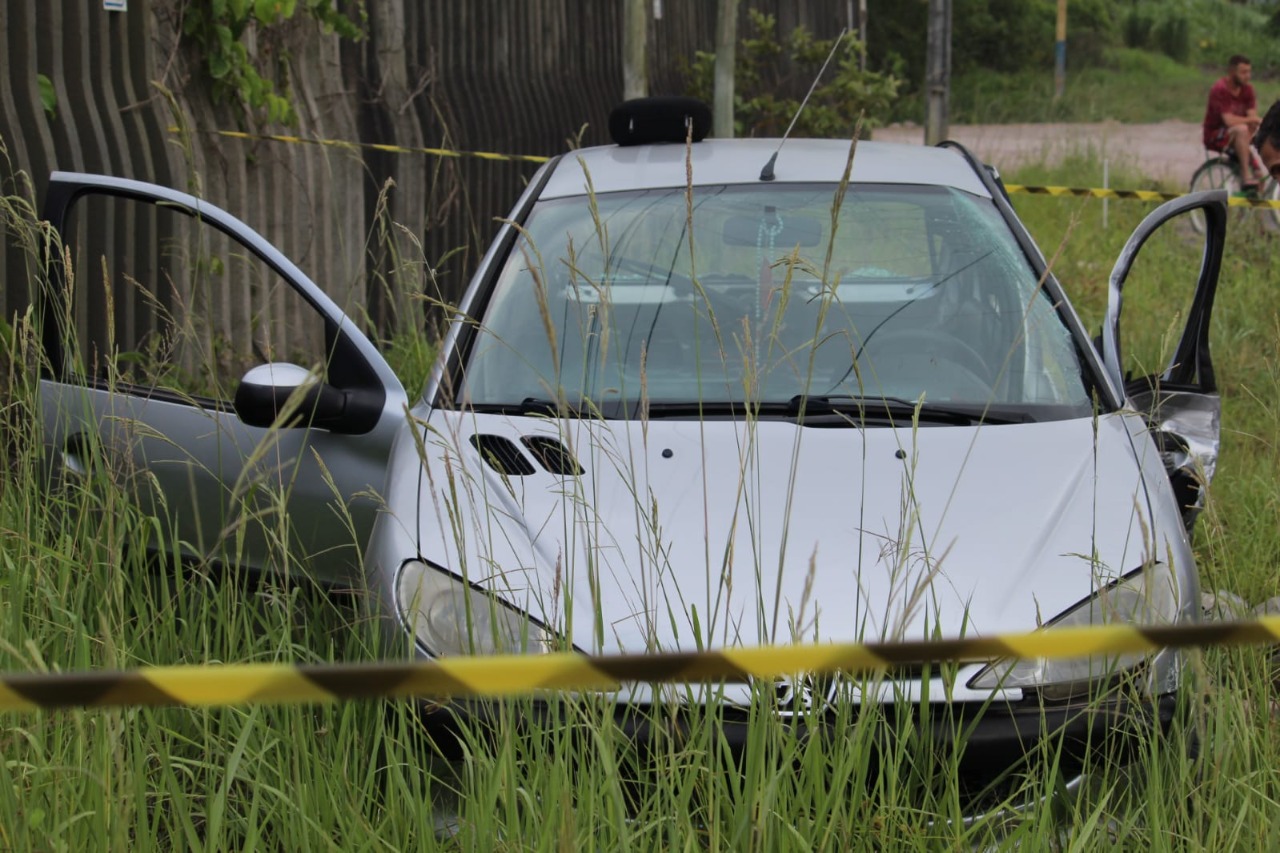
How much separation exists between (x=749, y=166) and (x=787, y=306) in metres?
0.76

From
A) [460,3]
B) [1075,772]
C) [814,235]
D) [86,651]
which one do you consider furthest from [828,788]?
[460,3]

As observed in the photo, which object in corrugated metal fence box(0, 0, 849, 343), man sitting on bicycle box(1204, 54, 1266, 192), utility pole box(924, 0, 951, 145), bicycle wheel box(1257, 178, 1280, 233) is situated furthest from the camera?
utility pole box(924, 0, 951, 145)

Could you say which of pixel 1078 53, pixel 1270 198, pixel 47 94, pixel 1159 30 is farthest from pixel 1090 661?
pixel 1159 30

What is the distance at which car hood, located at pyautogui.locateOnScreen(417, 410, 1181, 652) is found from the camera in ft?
7.62

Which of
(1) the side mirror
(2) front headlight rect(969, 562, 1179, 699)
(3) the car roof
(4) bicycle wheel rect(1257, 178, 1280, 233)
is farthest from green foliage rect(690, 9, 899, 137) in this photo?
(2) front headlight rect(969, 562, 1179, 699)

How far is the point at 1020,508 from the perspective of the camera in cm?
270

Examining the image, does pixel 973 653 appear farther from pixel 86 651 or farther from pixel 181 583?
pixel 181 583

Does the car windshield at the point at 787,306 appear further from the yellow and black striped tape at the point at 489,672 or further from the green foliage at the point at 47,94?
the green foliage at the point at 47,94

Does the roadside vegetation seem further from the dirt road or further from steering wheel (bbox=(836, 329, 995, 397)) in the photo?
steering wheel (bbox=(836, 329, 995, 397))

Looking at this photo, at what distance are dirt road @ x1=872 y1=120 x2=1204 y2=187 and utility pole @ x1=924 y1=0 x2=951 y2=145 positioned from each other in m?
2.07

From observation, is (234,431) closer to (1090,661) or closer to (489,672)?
(1090,661)

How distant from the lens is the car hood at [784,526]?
2.32 m

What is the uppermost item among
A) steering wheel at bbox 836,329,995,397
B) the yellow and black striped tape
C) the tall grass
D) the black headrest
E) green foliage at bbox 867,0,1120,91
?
Result: green foliage at bbox 867,0,1120,91

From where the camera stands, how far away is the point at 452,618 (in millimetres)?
2496
